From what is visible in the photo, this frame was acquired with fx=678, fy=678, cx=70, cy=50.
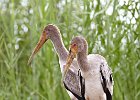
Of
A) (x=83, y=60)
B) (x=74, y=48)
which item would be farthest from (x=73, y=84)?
(x=74, y=48)

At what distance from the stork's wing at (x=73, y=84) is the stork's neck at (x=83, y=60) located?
1.01 feet

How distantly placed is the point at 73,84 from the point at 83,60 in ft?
1.68

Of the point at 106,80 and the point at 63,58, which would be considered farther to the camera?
the point at 63,58

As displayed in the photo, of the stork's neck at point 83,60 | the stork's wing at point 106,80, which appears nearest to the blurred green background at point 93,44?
the stork's wing at point 106,80

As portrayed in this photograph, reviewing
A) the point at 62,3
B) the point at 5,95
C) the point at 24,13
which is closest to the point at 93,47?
the point at 5,95

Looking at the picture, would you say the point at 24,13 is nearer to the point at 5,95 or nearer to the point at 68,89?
the point at 5,95

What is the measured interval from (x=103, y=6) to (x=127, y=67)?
1.67 feet

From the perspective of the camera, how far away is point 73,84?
4.50 m

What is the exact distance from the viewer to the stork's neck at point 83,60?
4004 mm

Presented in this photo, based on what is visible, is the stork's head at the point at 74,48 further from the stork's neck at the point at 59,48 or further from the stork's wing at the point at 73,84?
the stork's neck at the point at 59,48

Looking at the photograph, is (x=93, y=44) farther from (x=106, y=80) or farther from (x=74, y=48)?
(x=74, y=48)

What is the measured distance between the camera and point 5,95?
195 inches

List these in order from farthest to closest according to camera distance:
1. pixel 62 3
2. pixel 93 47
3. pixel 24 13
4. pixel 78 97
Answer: pixel 24 13, pixel 62 3, pixel 93 47, pixel 78 97

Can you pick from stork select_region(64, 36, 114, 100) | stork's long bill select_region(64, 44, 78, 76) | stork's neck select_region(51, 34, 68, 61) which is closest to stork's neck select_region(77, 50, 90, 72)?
stork select_region(64, 36, 114, 100)
